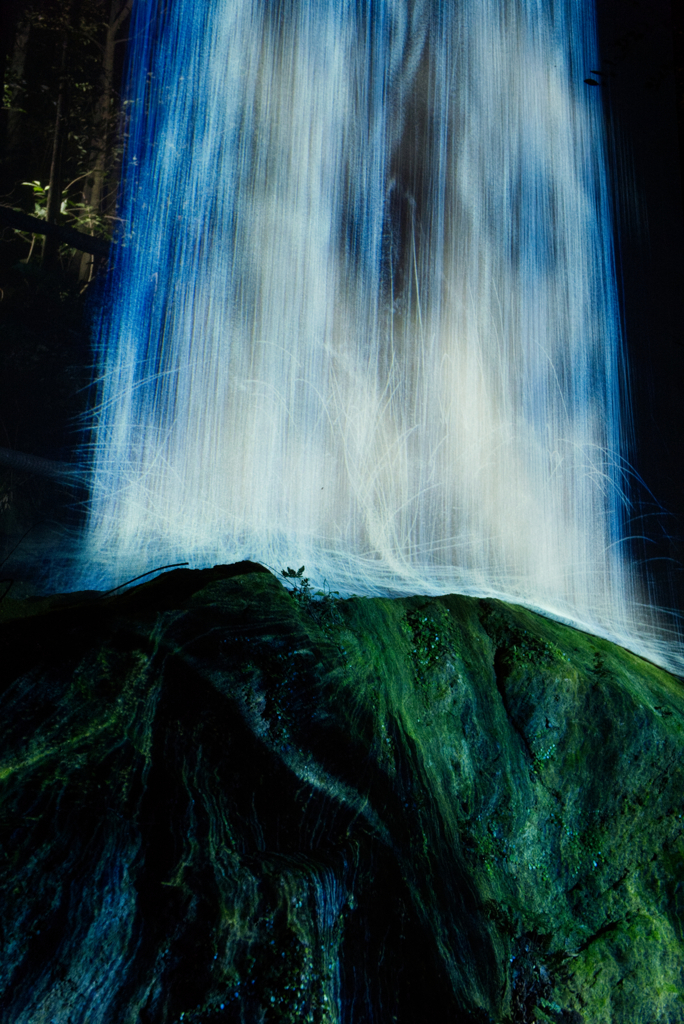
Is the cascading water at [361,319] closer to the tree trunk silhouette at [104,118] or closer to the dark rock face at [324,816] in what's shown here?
the tree trunk silhouette at [104,118]

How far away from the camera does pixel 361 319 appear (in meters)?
8.75

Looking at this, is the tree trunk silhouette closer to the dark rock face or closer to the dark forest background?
the dark forest background

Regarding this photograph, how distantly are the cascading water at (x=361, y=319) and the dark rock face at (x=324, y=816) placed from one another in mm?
2120

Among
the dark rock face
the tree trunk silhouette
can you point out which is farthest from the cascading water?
the dark rock face

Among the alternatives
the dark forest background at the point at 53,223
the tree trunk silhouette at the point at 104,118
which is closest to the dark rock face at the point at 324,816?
the dark forest background at the point at 53,223

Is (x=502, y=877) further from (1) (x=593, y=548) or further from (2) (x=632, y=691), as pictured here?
(1) (x=593, y=548)

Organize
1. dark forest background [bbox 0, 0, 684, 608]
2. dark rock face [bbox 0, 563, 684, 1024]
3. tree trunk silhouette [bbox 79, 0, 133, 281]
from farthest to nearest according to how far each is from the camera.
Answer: tree trunk silhouette [bbox 79, 0, 133, 281], dark forest background [bbox 0, 0, 684, 608], dark rock face [bbox 0, 563, 684, 1024]

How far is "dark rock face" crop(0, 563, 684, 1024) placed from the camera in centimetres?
314

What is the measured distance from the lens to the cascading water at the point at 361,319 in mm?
7543

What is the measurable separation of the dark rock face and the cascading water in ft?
6.96

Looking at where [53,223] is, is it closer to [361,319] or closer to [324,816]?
[361,319]

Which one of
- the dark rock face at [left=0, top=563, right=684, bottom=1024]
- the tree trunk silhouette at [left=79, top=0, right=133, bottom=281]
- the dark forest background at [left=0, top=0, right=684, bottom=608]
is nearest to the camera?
the dark rock face at [left=0, top=563, right=684, bottom=1024]

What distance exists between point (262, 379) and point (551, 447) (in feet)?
14.6

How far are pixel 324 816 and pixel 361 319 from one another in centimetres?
656
